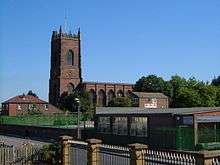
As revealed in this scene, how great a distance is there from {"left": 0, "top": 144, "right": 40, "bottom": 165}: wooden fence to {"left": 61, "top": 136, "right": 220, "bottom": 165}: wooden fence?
2288 mm

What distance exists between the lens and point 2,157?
23438 millimetres

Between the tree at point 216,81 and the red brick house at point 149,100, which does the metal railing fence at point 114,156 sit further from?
the tree at point 216,81

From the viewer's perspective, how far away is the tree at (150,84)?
142 metres

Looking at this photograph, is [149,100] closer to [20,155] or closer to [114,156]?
[20,155]

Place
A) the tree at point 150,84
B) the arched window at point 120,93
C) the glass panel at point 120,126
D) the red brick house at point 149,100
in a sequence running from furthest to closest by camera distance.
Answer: the arched window at point 120,93
the tree at point 150,84
the red brick house at point 149,100
the glass panel at point 120,126

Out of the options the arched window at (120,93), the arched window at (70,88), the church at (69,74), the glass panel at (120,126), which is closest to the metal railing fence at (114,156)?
the glass panel at (120,126)

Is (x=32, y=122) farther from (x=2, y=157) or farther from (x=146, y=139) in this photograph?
(x=2, y=157)

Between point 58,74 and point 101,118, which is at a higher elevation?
point 58,74


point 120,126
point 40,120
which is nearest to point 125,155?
point 120,126

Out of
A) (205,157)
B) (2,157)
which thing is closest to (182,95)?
(2,157)

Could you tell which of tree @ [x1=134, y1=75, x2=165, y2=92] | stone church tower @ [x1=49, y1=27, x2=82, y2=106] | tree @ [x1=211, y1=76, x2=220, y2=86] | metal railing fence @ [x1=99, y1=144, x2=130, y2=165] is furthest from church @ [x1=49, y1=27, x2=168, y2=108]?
metal railing fence @ [x1=99, y1=144, x2=130, y2=165]

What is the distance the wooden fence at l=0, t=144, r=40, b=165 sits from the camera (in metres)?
22.3

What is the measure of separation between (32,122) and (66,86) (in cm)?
5537

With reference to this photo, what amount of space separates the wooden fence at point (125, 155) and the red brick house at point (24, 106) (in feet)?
328
